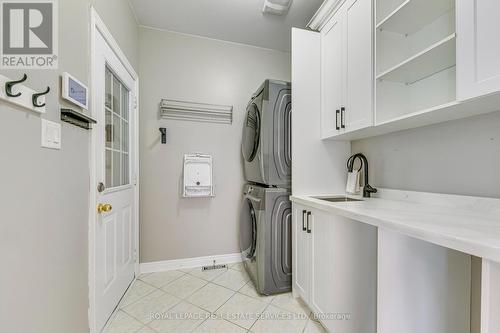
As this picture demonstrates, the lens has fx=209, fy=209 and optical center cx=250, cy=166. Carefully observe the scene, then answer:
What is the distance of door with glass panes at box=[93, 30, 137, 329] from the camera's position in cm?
138

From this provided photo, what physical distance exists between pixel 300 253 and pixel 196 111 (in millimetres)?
1803

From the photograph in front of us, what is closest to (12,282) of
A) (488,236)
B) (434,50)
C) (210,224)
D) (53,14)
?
(53,14)

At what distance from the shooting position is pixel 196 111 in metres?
2.38

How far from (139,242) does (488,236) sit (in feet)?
8.32

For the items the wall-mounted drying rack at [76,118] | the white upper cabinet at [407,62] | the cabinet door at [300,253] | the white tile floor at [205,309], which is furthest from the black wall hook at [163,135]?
the white upper cabinet at [407,62]

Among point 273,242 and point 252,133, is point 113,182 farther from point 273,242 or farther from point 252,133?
point 273,242

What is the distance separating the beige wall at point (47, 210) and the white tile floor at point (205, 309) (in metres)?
0.44

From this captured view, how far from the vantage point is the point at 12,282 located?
0.72m

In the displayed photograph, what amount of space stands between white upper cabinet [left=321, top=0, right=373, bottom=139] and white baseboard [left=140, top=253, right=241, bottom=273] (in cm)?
175

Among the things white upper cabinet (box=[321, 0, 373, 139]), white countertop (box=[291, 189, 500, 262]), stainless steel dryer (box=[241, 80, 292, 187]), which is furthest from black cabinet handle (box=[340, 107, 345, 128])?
white countertop (box=[291, 189, 500, 262])

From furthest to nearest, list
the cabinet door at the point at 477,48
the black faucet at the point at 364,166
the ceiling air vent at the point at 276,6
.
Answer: the ceiling air vent at the point at 276,6 < the black faucet at the point at 364,166 < the cabinet door at the point at 477,48

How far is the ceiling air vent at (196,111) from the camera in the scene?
2293 millimetres

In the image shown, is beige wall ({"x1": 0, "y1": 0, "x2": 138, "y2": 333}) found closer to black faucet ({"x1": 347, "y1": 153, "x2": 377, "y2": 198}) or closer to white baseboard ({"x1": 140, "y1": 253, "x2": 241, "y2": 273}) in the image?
white baseboard ({"x1": 140, "y1": 253, "x2": 241, "y2": 273})

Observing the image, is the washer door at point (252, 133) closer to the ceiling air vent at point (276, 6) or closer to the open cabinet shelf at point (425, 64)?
the ceiling air vent at point (276, 6)
